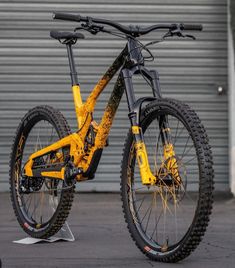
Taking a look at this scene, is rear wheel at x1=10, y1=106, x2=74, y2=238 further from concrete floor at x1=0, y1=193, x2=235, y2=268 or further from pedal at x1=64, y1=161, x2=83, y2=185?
concrete floor at x1=0, y1=193, x2=235, y2=268

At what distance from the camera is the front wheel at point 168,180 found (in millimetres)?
5262

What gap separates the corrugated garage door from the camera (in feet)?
36.2

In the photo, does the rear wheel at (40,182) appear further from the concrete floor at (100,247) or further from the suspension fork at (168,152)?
the suspension fork at (168,152)

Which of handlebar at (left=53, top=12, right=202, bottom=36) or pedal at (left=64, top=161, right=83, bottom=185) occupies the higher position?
handlebar at (left=53, top=12, right=202, bottom=36)

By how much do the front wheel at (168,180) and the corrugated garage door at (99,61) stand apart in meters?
4.82

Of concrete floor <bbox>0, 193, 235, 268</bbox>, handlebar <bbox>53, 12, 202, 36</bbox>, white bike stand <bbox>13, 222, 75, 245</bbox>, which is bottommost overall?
concrete floor <bbox>0, 193, 235, 268</bbox>

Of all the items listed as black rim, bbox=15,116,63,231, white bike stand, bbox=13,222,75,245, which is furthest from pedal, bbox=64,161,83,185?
white bike stand, bbox=13,222,75,245

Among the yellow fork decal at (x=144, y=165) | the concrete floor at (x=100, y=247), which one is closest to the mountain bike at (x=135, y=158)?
the yellow fork decal at (x=144, y=165)

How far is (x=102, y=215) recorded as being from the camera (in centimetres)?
892

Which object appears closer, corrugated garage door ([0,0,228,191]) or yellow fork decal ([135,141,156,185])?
yellow fork decal ([135,141,156,185])

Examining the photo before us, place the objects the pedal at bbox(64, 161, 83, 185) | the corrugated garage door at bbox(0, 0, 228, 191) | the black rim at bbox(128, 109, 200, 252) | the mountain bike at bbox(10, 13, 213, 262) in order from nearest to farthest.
Answer: the mountain bike at bbox(10, 13, 213, 262) < the black rim at bbox(128, 109, 200, 252) < the pedal at bbox(64, 161, 83, 185) < the corrugated garage door at bbox(0, 0, 228, 191)

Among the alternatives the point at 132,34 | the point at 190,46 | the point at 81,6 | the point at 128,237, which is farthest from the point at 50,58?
the point at 132,34

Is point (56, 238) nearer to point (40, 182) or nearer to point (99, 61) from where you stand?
point (40, 182)

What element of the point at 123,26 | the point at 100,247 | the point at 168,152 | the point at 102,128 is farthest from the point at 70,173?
the point at 123,26
